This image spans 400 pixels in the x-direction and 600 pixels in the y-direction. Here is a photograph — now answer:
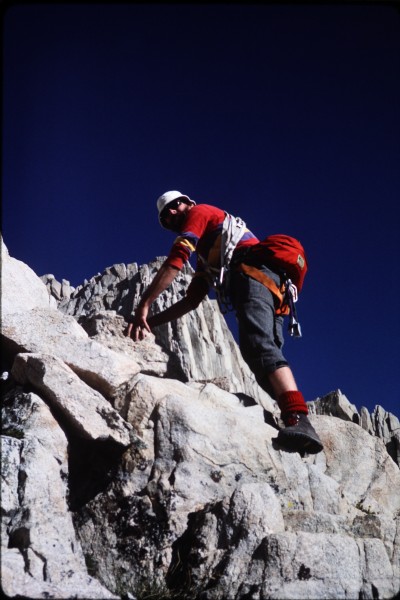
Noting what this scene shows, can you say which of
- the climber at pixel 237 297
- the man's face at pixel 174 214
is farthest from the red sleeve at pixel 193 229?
the man's face at pixel 174 214

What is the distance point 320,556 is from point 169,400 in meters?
2.95

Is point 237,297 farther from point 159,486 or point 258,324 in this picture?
point 159,486

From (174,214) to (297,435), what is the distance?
13.9 feet

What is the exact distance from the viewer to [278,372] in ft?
28.3

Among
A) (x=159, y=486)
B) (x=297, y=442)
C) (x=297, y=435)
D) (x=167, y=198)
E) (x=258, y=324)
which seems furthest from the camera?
(x=167, y=198)

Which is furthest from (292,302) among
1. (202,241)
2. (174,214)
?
(174,214)

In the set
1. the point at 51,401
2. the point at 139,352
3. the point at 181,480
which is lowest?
the point at 181,480

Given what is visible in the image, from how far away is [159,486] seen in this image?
7.10 metres

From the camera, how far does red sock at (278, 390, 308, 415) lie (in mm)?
8453

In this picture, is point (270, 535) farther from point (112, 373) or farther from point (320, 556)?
point (112, 373)

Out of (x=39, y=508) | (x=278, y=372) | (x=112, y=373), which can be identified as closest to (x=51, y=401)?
(x=112, y=373)

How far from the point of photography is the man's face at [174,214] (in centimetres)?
1010

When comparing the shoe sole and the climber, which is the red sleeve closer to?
the climber

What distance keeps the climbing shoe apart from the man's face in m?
3.75
